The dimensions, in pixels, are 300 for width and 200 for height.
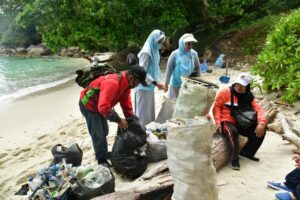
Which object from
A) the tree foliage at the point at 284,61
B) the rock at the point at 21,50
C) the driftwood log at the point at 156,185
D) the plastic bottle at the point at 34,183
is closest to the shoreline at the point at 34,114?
the plastic bottle at the point at 34,183

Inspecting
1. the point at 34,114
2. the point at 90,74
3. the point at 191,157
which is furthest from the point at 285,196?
the point at 34,114

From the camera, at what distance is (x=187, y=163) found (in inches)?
109

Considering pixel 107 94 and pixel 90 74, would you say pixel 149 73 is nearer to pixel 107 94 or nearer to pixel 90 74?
pixel 90 74

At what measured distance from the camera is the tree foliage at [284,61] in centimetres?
638

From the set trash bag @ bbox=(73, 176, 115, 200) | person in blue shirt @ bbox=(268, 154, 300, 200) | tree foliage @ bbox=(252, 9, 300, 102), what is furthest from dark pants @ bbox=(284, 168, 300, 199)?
tree foliage @ bbox=(252, 9, 300, 102)

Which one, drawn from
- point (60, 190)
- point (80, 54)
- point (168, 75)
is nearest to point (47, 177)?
point (60, 190)

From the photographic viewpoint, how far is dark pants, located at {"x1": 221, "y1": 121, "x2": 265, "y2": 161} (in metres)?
4.15

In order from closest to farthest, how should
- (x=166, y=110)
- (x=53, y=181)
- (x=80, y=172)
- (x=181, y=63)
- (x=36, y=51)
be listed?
1. (x=53, y=181)
2. (x=80, y=172)
3. (x=166, y=110)
4. (x=181, y=63)
5. (x=36, y=51)

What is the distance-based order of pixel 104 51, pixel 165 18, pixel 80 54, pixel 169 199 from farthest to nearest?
pixel 80 54
pixel 104 51
pixel 165 18
pixel 169 199

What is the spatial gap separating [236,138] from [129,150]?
4.19ft

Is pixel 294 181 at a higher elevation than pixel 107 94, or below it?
below

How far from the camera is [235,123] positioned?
4.31m

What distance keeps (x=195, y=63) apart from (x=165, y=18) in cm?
873

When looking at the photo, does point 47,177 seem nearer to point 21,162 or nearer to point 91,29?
point 21,162
